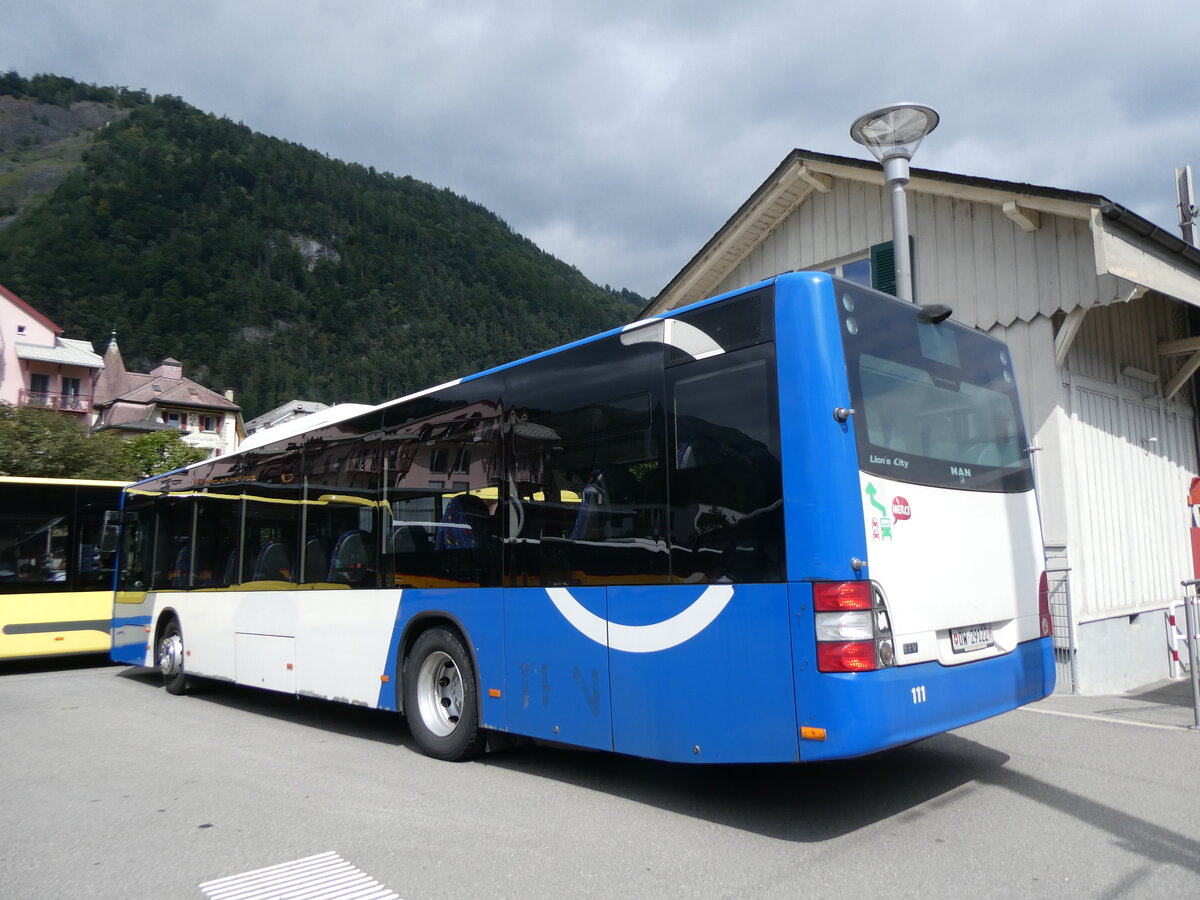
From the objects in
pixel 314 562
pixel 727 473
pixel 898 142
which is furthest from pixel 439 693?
pixel 898 142

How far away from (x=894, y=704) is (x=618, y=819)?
1739mm

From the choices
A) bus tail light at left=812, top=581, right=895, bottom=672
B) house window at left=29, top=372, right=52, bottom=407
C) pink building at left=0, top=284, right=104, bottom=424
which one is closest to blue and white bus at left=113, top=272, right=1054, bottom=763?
bus tail light at left=812, top=581, right=895, bottom=672

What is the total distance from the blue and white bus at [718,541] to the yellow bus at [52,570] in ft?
28.5

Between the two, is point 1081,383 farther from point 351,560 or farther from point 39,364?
point 39,364

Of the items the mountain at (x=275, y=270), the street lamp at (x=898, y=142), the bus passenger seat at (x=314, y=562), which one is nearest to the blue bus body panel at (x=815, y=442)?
the street lamp at (x=898, y=142)

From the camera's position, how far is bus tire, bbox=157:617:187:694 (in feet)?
36.7

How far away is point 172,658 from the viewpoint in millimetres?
11336

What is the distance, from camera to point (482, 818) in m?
5.34

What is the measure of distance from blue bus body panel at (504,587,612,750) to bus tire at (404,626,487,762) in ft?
1.96

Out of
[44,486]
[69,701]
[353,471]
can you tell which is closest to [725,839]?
[353,471]

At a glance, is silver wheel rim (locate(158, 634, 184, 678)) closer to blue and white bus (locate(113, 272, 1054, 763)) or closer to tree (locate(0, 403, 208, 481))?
blue and white bus (locate(113, 272, 1054, 763))

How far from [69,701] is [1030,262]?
12.5 meters

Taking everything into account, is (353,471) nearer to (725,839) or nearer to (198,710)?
(198,710)

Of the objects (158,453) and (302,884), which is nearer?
(302,884)
